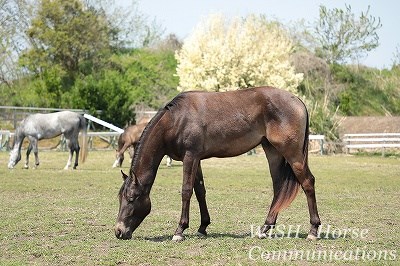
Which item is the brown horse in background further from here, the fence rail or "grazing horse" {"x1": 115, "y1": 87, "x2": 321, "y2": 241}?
"grazing horse" {"x1": 115, "y1": 87, "x2": 321, "y2": 241}

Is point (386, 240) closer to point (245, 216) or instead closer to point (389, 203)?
point (245, 216)

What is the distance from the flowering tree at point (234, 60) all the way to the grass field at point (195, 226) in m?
27.9

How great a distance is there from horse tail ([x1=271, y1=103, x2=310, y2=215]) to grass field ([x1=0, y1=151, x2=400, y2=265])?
43 centimetres

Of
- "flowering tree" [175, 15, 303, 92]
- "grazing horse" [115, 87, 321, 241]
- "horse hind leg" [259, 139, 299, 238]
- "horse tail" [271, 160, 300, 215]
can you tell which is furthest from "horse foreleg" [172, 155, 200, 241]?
"flowering tree" [175, 15, 303, 92]

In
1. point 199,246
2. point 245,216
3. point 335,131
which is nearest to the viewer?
point 199,246

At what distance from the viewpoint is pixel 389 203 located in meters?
13.0

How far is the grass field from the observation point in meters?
7.11

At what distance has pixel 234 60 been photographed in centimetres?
4638

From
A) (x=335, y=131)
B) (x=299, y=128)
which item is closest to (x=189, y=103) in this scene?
(x=299, y=128)

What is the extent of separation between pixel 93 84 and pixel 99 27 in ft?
36.7

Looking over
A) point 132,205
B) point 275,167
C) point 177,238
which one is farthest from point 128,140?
point 177,238

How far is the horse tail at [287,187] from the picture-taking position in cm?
872

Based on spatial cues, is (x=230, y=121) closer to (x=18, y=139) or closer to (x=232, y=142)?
(x=232, y=142)

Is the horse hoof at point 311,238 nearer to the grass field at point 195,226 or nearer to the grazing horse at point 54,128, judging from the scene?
the grass field at point 195,226
